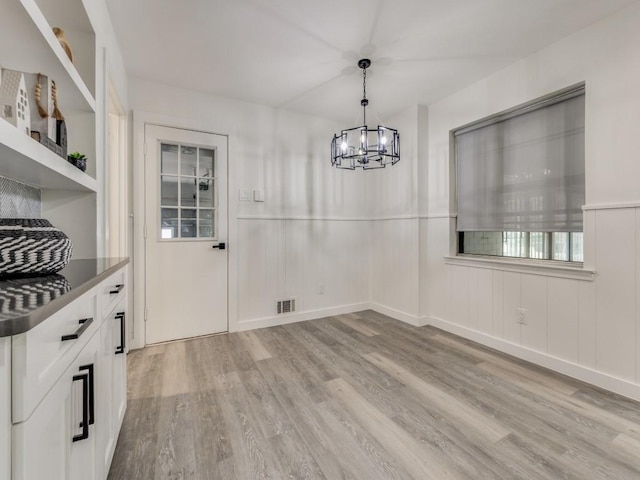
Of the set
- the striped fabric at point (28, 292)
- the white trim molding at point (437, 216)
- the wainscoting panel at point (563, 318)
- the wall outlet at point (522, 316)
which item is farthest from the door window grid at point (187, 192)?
the wainscoting panel at point (563, 318)

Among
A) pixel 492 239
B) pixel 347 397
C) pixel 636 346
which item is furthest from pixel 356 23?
pixel 636 346

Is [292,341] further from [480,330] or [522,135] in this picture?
[522,135]

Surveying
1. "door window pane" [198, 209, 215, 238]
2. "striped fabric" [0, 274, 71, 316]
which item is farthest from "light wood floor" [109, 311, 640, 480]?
"door window pane" [198, 209, 215, 238]

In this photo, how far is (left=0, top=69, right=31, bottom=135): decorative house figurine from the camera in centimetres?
98

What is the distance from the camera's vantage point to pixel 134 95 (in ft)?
9.08

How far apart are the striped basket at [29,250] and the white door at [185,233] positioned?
1880 millimetres

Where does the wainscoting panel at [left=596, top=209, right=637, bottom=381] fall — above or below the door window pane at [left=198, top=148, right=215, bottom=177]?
below

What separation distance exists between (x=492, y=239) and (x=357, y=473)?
2459 millimetres

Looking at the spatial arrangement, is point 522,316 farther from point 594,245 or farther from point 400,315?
point 400,315

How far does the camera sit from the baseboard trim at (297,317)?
129 inches

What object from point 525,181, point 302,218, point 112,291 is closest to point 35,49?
point 112,291

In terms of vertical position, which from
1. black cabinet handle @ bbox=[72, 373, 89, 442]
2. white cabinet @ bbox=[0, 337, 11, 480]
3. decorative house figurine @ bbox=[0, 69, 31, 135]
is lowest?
black cabinet handle @ bbox=[72, 373, 89, 442]

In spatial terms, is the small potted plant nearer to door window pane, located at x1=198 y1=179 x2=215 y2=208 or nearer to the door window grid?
the door window grid

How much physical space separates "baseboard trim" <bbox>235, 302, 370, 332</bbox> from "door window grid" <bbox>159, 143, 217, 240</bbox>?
100 cm
